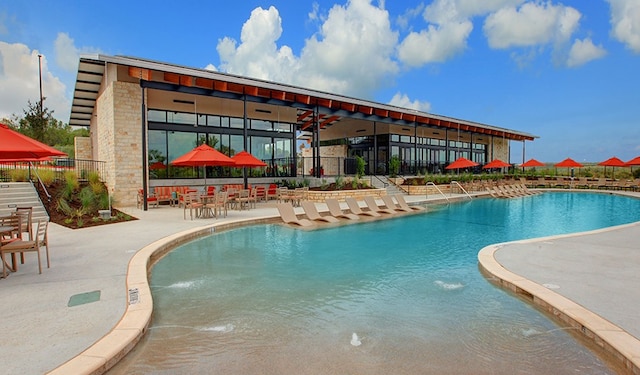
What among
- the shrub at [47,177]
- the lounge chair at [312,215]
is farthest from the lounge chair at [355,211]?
the shrub at [47,177]

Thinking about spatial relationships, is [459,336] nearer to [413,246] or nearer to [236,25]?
[413,246]

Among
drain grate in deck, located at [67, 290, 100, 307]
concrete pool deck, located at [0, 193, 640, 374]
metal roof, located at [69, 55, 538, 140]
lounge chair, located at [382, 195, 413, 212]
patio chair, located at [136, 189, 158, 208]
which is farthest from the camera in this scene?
lounge chair, located at [382, 195, 413, 212]

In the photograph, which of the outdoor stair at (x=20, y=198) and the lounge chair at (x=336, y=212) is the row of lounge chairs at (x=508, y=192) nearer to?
the lounge chair at (x=336, y=212)

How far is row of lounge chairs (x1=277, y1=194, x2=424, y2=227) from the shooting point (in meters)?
11.1

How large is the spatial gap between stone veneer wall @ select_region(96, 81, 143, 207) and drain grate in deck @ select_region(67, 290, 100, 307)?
10290 millimetres

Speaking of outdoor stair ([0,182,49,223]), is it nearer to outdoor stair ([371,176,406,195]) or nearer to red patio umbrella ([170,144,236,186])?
red patio umbrella ([170,144,236,186])

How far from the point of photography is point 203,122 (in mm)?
18219

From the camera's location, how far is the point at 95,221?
9977mm

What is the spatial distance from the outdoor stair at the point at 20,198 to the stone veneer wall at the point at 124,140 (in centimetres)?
251

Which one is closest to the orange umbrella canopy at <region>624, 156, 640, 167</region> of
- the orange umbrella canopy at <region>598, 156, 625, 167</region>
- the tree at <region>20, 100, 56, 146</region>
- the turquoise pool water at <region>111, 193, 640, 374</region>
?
the orange umbrella canopy at <region>598, 156, 625, 167</region>

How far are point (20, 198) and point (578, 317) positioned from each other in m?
14.5

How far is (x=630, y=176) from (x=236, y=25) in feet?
108

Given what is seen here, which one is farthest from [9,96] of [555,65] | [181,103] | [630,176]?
[630,176]

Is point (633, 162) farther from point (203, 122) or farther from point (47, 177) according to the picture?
point (47, 177)
